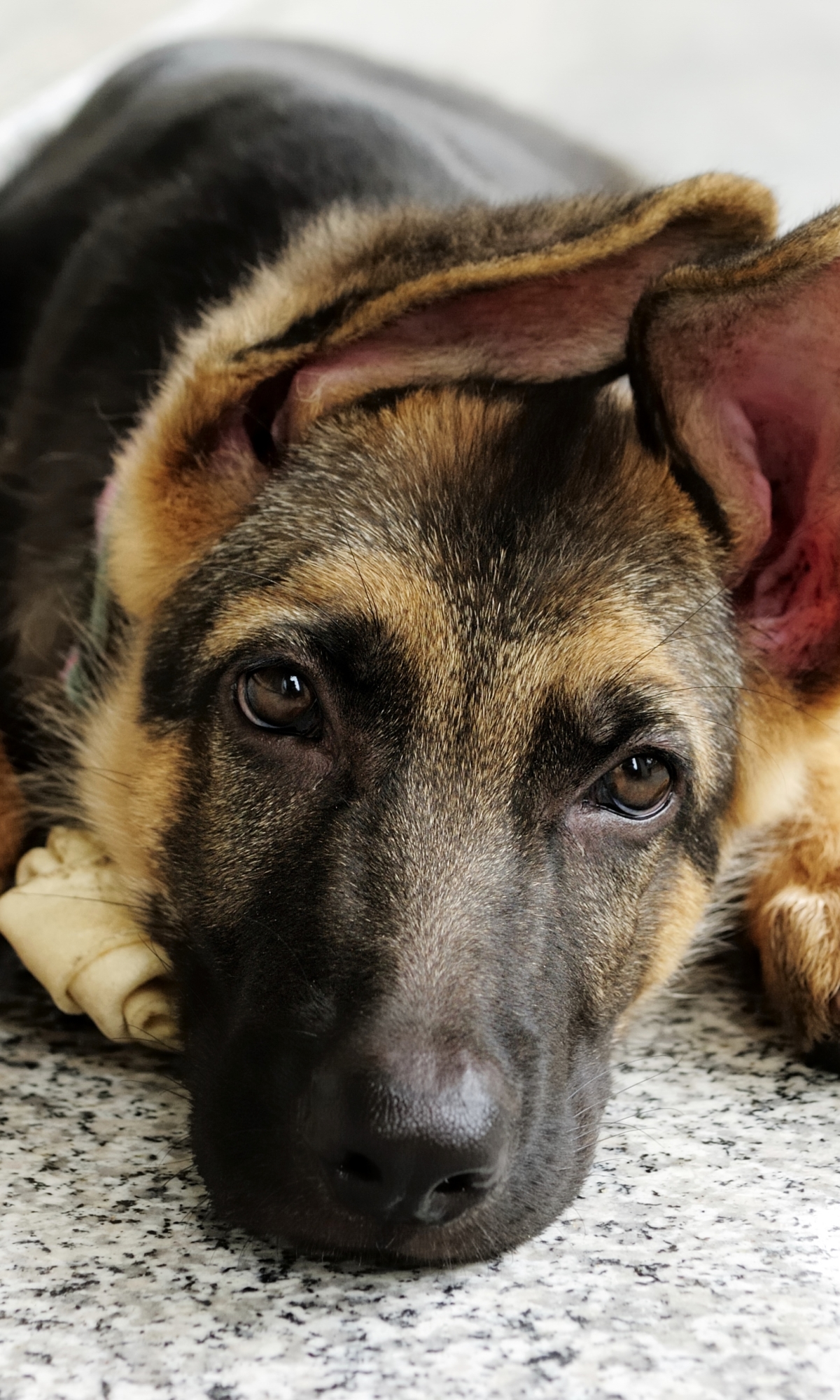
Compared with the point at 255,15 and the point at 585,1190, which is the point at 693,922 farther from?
the point at 255,15

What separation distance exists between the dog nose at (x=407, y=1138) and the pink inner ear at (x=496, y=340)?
1.38 metres

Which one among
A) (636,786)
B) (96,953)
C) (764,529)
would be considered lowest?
(96,953)

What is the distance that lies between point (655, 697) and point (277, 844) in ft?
2.32

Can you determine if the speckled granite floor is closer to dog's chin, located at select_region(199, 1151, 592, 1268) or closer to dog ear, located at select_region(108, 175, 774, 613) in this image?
dog's chin, located at select_region(199, 1151, 592, 1268)

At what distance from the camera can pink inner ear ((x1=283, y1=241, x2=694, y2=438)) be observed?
2.52 metres

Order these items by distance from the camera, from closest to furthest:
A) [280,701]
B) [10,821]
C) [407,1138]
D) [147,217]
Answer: [407,1138], [280,701], [10,821], [147,217]

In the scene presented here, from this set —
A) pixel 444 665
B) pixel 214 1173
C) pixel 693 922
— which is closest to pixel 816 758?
pixel 693 922

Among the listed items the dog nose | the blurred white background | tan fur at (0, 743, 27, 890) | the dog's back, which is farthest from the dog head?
the blurred white background

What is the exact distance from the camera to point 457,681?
2338mm

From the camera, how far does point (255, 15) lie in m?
6.64

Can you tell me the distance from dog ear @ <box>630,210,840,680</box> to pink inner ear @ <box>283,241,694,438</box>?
0.09 metres

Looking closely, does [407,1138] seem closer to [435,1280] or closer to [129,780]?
[435,1280]

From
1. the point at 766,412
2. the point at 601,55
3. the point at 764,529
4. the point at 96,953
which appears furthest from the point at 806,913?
the point at 601,55

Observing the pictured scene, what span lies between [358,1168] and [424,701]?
786mm
